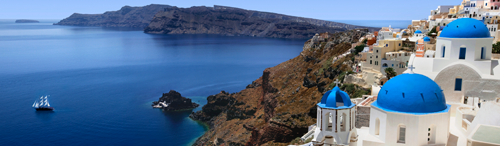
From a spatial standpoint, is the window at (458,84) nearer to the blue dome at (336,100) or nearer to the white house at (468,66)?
the white house at (468,66)

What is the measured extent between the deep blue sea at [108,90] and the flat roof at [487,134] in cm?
4496

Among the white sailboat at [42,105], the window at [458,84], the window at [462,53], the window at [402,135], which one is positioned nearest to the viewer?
the window at [402,135]

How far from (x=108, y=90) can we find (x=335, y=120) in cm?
7643

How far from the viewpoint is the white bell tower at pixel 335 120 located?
16969 millimetres

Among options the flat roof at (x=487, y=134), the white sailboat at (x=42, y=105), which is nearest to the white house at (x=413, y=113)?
the flat roof at (x=487, y=134)

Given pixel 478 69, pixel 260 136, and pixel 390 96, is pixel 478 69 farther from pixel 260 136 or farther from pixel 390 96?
pixel 260 136

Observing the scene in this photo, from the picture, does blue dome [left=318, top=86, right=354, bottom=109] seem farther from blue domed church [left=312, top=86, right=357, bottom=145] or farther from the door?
the door

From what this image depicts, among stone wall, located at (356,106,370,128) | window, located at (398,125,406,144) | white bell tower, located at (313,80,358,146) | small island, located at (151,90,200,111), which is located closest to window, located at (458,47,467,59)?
stone wall, located at (356,106,370,128)

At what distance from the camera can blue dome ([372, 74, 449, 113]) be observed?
1627 cm

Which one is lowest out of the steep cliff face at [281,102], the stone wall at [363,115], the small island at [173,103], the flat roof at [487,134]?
the small island at [173,103]

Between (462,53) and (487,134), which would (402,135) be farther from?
(462,53)

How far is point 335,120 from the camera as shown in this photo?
1694cm

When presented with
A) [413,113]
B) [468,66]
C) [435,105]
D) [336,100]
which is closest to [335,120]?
[336,100]

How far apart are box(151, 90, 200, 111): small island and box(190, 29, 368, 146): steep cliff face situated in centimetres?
592
